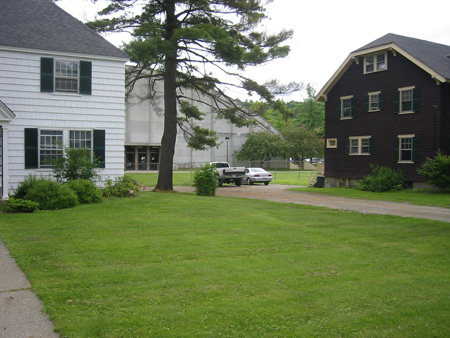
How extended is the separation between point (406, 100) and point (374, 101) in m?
2.41

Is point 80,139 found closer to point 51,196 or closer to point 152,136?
point 51,196

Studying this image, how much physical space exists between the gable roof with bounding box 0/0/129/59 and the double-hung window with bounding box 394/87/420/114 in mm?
16704

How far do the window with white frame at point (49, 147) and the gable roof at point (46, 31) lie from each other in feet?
10.4

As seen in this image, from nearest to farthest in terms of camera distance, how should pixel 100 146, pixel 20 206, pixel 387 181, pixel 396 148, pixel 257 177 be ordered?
pixel 20 206, pixel 100 146, pixel 387 181, pixel 396 148, pixel 257 177

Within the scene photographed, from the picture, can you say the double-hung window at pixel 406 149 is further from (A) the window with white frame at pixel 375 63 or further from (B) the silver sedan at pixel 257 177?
(B) the silver sedan at pixel 257 177

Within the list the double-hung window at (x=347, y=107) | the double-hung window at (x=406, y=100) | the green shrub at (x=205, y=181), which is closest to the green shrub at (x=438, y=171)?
the double-hung window at (x=406, y=100)

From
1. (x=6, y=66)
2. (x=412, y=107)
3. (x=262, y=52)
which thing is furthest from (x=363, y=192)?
(x=6, y=66)

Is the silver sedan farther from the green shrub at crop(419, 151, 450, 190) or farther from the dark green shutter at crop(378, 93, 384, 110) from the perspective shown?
the green shrub at crop(419, 151, 450, 190)

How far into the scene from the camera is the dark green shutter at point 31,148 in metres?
16.0

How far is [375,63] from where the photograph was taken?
2756 centimetres

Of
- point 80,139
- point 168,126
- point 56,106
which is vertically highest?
point 56,106

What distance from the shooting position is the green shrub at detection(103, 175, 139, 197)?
1645cm

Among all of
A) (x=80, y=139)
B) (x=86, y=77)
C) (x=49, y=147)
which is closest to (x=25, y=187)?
(x=49, y=147)

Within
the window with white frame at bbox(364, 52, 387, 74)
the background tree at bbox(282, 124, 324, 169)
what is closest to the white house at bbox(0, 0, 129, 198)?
the window with white frame at bbox(364, 52, 387, 74)
